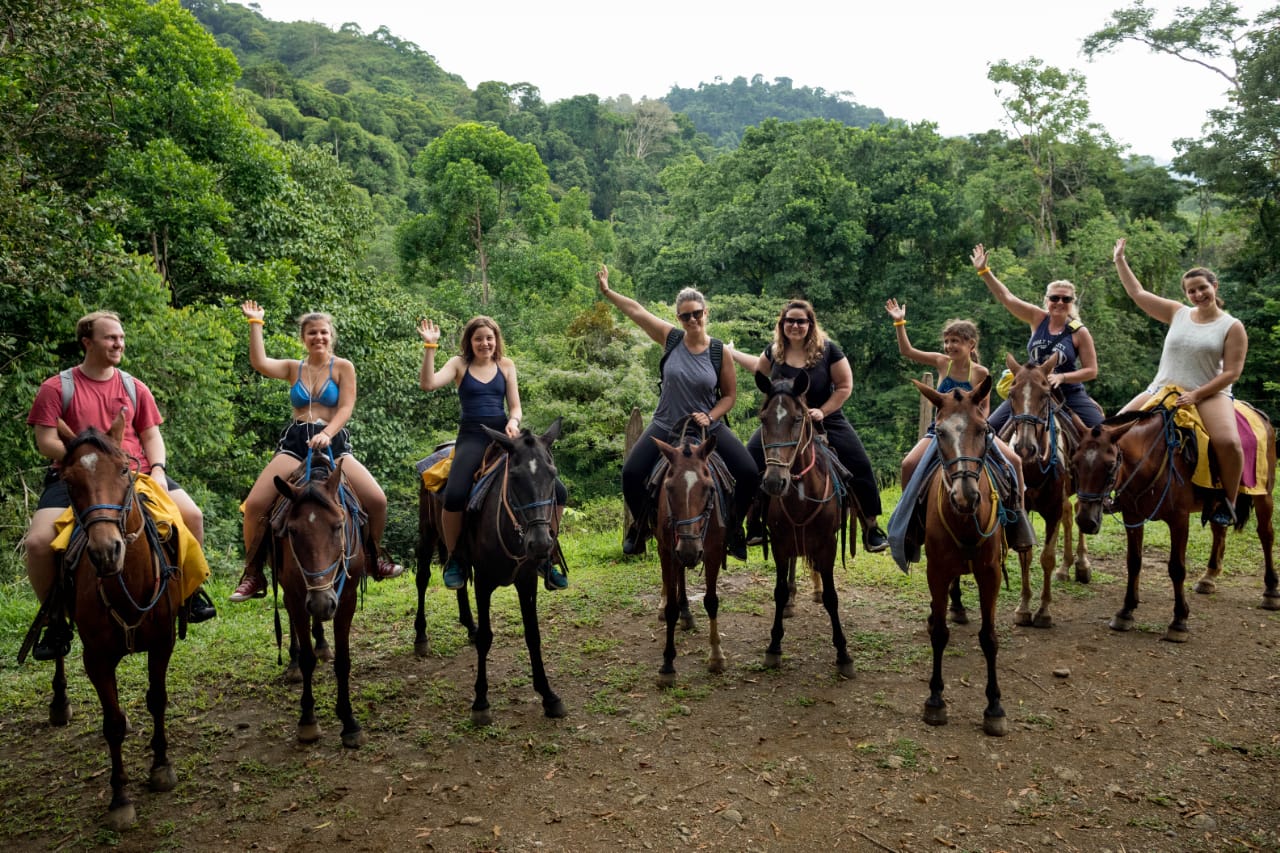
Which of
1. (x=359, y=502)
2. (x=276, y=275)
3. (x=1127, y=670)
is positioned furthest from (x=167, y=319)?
(x=1127, y=670)

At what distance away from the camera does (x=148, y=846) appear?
4.53 metres

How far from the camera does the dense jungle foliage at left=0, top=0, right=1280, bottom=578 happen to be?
11594 mm

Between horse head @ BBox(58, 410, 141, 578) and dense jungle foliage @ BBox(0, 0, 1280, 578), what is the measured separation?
6.95 metres

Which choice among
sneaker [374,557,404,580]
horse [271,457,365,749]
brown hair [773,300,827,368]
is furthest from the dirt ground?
brown hair [773,300,827,368]

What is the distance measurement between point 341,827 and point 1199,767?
5.49 meters

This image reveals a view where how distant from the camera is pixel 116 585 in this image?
4.88m

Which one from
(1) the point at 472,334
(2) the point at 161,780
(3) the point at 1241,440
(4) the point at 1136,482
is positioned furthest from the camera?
(3) the point at 1241,440

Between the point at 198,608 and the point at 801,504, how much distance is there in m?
4.75

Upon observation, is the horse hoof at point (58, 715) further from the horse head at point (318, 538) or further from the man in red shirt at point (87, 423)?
the horse head at point (318, 538)

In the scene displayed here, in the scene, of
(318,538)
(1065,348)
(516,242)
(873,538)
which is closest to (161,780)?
(318,538)

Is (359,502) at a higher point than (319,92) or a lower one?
lower

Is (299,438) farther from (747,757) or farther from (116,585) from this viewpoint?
(747,757)

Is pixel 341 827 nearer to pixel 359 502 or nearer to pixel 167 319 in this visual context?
pixel 359 502

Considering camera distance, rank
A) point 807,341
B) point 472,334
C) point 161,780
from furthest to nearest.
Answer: point 807,341, point 472,334, point 161,780
